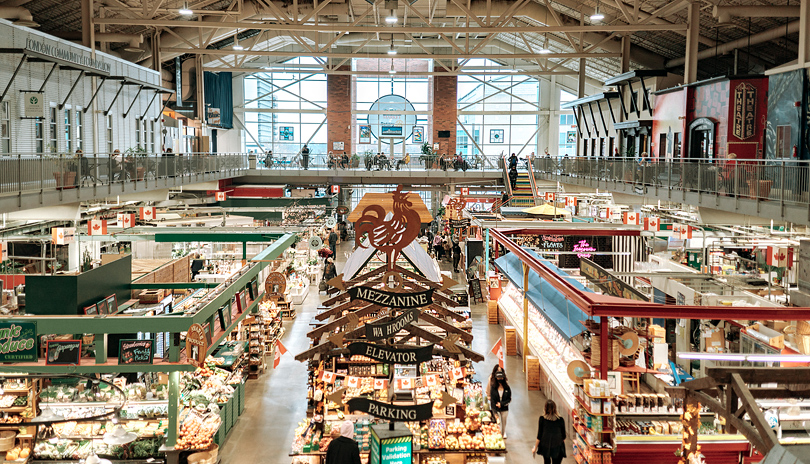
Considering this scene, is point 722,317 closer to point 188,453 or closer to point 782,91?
point 188,453

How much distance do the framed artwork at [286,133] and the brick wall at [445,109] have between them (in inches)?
296

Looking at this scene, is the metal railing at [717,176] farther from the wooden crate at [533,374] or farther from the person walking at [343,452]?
the person walking at [343,452]

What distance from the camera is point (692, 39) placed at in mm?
18797

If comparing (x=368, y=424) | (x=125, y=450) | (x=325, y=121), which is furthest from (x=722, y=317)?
(x=325, y=121)

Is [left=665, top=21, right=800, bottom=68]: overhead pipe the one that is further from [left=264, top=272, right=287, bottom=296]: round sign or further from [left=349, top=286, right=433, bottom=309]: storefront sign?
[left=349, top=286, right=433, bottom=309]: storefront sign

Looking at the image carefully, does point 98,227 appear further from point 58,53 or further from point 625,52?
point 625,52

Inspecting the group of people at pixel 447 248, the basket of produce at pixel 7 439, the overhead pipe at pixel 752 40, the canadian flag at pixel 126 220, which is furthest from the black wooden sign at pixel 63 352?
the overhead pipe at pixel 752 40

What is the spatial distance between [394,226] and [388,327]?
929 mm

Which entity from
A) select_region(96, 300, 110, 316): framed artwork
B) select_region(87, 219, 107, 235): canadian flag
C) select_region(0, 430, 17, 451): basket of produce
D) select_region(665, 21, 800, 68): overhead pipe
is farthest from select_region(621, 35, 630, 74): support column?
select_region(0, 430, 17, 451): basket of produce

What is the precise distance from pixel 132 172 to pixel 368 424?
38.2ft

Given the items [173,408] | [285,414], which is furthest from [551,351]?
[173,408]

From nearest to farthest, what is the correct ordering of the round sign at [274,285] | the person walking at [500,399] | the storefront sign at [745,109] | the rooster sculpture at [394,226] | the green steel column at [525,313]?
the rooster sculpture at [394,226]
the person walking at [500,399]
the round sign at [274,285]
the green steel column at [525,313]
the storefront sign at [745,109]

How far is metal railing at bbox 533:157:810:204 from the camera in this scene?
427 inches

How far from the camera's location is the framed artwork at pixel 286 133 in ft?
118
